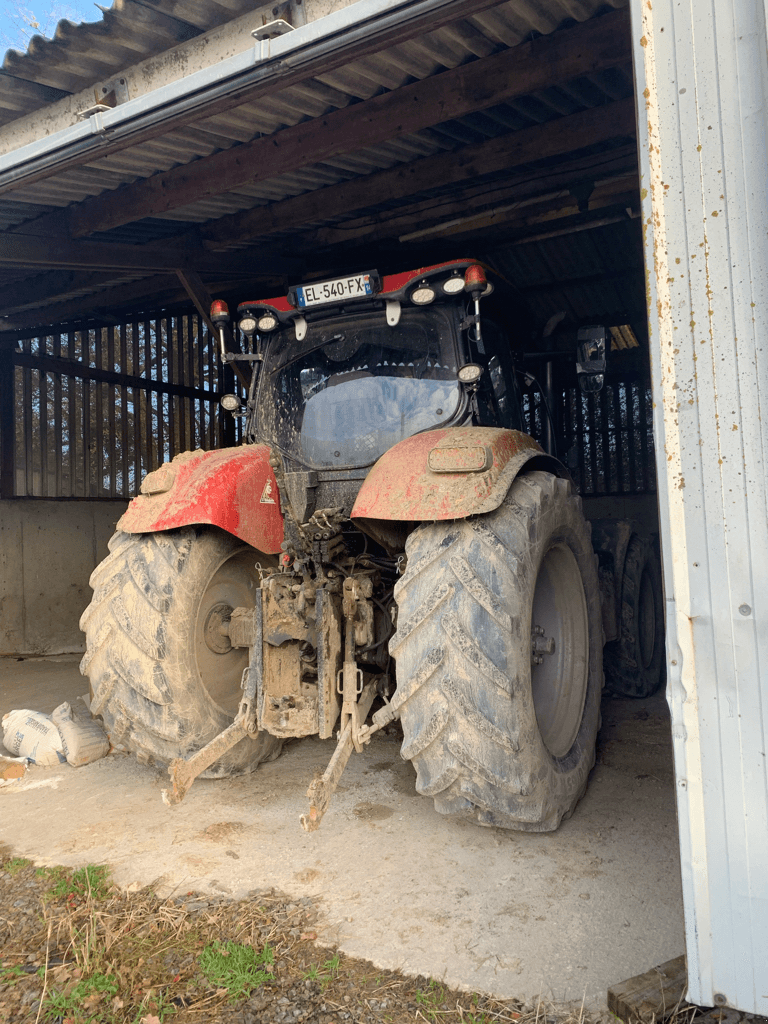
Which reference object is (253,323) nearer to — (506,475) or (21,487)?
(506,475)

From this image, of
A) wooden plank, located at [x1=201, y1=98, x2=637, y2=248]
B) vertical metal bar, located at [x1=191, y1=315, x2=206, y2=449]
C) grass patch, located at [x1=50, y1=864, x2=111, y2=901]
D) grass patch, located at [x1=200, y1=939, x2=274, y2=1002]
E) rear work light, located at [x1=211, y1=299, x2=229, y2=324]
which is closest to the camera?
grass patch, located at [x1=200, y1=939, x2=274, y2=1002]

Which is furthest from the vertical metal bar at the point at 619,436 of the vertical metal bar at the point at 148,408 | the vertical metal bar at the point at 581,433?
the vertical metal bar at the point at 148,408

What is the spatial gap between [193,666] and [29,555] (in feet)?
18.4

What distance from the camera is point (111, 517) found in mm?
8922

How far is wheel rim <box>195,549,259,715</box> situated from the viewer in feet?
11.2

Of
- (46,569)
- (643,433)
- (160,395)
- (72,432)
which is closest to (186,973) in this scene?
(46,569)

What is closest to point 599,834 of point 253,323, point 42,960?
point 42,960

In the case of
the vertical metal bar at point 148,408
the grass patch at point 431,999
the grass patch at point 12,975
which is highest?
the vertical metal bar at point 148,408

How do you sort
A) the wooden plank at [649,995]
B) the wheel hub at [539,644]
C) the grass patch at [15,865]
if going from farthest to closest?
the wheel hub at [539,644] → the grass patch at [15,865] → the wooden plank at [649,995]

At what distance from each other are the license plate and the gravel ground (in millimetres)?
2584

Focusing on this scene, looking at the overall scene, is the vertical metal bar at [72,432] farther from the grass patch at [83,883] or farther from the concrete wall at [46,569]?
the grass patch at [83,883]

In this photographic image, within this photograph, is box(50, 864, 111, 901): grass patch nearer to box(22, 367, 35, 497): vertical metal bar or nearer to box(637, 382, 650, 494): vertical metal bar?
box(22, 367, 35, 497): vertical metal bar

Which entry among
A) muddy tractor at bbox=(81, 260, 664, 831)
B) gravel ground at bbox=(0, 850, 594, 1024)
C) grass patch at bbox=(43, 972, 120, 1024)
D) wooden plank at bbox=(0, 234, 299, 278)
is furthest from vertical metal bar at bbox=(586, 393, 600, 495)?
grass patch at bbox=(43, 972, 120, 1024)

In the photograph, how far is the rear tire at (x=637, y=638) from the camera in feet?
16.8
